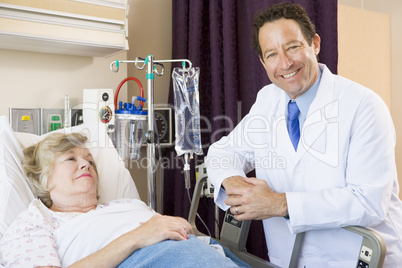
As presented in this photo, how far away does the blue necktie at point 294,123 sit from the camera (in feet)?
5.34

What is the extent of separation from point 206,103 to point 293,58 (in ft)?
3.68

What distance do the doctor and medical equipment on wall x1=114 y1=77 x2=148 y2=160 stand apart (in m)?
0.63

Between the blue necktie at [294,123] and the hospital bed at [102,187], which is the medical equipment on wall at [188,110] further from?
the blue necktie at [294,123]

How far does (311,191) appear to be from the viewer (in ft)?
4.91

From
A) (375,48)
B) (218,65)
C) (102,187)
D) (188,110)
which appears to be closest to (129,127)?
(188,110)

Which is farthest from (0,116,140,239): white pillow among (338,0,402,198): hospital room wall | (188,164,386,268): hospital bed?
(338,0,402,198): hospital room wall

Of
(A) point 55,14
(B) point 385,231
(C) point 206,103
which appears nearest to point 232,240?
(B) point 385,231

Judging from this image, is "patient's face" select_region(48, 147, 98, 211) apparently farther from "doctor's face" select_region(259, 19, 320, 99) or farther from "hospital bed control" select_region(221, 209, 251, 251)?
"doctor's face" select_region(259, 19, 320, 99)

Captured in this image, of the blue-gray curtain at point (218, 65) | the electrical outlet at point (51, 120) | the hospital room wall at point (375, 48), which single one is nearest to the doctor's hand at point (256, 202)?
the blue-gray curtain at point (218, 65)

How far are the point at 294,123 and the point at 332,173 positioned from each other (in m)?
0.30

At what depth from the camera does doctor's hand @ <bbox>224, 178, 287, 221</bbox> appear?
141 cm

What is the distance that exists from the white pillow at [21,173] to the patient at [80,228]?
0.18 feet

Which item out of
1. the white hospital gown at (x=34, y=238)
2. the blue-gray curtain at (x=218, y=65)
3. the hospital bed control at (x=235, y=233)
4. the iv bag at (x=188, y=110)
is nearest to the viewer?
the white hospital gown at (x=34, y=238)

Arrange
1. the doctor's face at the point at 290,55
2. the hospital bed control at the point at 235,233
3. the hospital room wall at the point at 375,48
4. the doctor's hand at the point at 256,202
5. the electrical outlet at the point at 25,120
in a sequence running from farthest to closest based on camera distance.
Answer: the hospital room wall at the point at 375,48 → the electrical outlet at the point at 25,120 → the hospital bed control at the point at 235,233 → the doctor's face at the point at 290,55 → the doctor's hand at the point at 256,202
